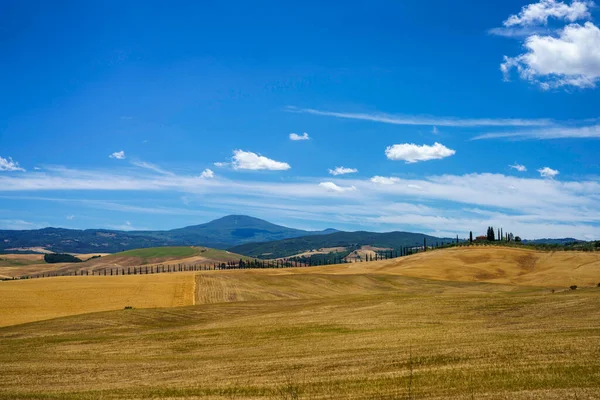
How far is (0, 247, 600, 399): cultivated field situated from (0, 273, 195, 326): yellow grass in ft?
2.39

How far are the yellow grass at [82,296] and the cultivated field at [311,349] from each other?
2.39ft

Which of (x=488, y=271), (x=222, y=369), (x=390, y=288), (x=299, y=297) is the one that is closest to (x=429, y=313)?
(x=222, y=369)

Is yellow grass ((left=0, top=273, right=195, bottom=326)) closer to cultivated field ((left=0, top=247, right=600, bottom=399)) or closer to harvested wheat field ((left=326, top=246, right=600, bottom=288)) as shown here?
cultivated field ((left=0, top=247, right=600, bottom=399))

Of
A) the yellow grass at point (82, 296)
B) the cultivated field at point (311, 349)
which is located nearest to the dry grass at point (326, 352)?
the cultivated field at point (311, 349)

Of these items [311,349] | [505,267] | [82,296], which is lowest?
[82,296]

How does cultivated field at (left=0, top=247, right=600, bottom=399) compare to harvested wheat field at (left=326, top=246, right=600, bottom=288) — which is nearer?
cultivated field at (left=0, top=247, right=600, bottom=399)

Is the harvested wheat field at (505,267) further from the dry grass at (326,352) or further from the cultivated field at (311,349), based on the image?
the dry grass at (326,352)

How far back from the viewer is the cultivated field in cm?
2336

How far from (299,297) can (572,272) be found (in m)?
50.0

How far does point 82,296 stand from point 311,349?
5076cm

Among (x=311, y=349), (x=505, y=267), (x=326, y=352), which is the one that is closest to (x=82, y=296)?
(x=311, y=349)

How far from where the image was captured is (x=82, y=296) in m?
75.6

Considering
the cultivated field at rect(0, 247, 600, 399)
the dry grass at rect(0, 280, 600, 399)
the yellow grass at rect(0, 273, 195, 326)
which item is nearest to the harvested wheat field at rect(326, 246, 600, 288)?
the cultivated field at rect(0, 247, 600, 399)

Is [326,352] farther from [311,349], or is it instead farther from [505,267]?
[505,267]
